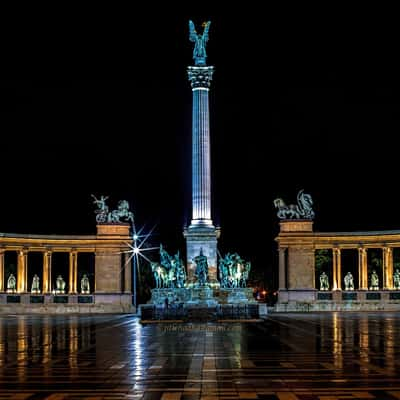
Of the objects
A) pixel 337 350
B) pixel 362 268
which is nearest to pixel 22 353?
pixel 337 350

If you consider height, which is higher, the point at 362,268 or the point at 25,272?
the point at 362,268

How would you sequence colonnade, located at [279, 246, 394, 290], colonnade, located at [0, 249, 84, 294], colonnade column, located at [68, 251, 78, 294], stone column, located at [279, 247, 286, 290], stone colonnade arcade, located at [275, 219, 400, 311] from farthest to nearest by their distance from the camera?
stone column, located at [279, 247, 286, 290], colonnade column, located at [68, 251, 78, 294], colonnade, located at [279, 246, 394, 290], stone colonnade arcade, located at [275, 219, 400, 311], colonnade, located at [0, 249, 84, 294]

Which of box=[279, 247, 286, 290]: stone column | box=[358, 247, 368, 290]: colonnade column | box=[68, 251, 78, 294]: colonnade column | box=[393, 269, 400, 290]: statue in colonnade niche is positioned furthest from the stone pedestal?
box=[393, 269, 400, 290]: statue in colonnade niche

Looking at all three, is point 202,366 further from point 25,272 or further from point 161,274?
point 25,272

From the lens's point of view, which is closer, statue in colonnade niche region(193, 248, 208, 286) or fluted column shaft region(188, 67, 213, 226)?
statue in colonnade niche region(193, 248, 208, 286)

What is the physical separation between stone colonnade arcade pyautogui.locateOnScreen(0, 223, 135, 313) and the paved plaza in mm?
54876

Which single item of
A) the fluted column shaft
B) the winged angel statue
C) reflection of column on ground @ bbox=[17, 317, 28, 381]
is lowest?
reflection of column on ground @ bbox=[17, 317, 28, 381]

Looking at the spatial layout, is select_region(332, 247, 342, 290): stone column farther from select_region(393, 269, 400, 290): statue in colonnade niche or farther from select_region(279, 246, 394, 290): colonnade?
select_region(393, 269, 400, 290): statue in colonnade niche

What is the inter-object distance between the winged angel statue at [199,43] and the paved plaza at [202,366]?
5337 cm

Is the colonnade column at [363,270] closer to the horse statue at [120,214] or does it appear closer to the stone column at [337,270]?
the stone column at [337,270]

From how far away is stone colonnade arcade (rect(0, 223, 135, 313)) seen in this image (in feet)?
316

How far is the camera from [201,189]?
86.9 metres

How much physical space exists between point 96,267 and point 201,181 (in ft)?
72.6

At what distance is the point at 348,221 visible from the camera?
415ft
